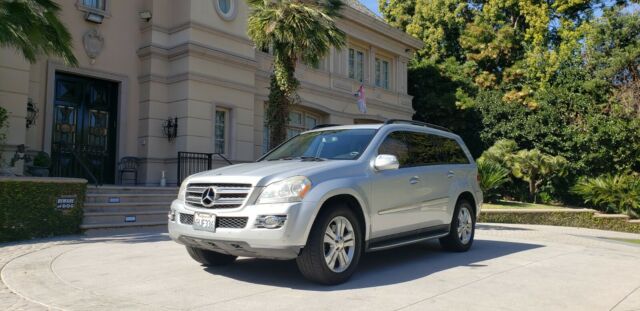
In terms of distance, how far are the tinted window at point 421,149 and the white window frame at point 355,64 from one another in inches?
592

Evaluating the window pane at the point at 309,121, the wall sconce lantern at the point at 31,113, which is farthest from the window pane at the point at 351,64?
the wall sconce lantern at the point at 31,113

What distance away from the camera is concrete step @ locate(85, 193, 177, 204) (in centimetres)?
1120

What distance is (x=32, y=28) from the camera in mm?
9430

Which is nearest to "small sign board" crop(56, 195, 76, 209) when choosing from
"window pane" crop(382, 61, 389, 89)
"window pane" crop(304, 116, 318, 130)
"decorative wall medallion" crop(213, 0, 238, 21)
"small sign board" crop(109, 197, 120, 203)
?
"small sign board" crop(109, 197, 120, 203)

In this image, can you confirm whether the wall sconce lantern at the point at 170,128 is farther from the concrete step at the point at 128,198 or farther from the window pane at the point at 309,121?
the window pane at the point at 309,121

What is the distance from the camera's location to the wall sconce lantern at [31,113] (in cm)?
1294

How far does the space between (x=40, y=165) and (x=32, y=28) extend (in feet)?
12.6

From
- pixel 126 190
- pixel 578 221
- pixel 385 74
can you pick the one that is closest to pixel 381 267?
pixel 126 190

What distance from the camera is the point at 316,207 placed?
5.41 m

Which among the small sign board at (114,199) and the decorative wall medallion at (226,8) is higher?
the decorative wall medallion at (226,8)

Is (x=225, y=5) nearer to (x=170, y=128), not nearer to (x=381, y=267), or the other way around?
(x=170, y=128)

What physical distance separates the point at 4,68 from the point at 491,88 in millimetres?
22353

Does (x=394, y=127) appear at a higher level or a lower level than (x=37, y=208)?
higher

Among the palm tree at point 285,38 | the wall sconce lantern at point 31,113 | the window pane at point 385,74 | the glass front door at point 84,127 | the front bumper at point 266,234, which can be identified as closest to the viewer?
the front bumper at point 266,234
